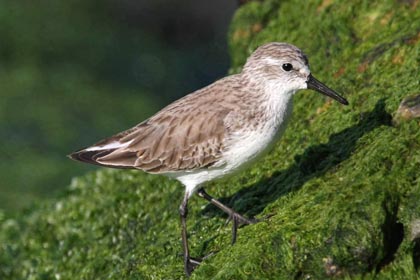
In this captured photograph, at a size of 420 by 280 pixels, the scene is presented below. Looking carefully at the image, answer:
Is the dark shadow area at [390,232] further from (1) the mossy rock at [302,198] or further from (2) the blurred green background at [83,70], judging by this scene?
(2) the blurred green background at [83,70]

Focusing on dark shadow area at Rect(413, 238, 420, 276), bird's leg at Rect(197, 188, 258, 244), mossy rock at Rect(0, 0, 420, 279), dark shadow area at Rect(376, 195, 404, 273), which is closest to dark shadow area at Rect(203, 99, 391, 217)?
mossy rock at Rect(0, 0, 420, 279)

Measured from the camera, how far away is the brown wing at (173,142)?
7.07 meters

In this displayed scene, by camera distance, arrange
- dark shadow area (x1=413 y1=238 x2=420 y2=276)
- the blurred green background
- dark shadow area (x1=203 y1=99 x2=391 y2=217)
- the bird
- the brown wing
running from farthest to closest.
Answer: the blurred green background, dark shadow area (x1=203 y1=99 x2=391 y2=217), the brown wing, the bird, dark shadow area (x1=413 y1=238 x2=420 y2=276)

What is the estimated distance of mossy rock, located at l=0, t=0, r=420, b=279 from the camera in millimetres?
6043

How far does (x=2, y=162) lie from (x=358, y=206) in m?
6.39

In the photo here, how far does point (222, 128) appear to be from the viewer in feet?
23.1

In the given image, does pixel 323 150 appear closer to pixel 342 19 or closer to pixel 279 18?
pixel 342 19

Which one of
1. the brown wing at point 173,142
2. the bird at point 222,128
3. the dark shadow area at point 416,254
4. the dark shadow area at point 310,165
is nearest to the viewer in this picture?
the dark shadow area at point 416,254

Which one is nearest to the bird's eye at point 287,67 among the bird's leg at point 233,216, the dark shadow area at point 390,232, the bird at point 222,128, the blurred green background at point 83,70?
the bird at point 222,128

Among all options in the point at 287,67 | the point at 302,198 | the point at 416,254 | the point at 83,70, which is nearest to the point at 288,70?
the point at 287,67

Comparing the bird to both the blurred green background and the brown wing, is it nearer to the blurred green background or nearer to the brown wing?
the brown wing

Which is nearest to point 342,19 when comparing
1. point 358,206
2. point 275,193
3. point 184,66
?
point 275,193

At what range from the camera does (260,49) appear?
7.36 meters

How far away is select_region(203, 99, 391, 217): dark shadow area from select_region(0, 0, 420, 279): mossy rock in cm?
1
